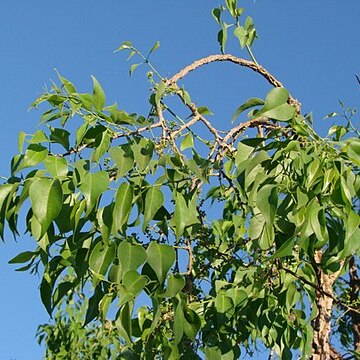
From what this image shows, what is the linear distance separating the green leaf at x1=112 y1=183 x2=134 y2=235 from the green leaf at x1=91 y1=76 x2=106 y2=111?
0.18 metres

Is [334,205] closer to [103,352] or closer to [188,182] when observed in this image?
[188,182]

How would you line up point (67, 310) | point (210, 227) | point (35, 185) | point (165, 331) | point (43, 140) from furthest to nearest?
point (67, 310), point (210, 227), point (165, 331), point (43, 140), point (35, 185)

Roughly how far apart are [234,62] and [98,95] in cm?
56

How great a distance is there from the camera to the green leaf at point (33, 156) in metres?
1.48

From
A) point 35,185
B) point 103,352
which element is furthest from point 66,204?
point 103,352

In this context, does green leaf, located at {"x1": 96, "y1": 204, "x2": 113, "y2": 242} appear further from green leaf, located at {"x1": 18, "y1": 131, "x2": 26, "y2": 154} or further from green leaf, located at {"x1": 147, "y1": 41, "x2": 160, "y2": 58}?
green leaf, located at {"x1": 147, "y1": 41, "x2": 160, "y2": 58}

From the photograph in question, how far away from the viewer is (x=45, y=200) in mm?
1388

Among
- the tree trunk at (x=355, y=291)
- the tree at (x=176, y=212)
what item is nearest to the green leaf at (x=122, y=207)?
the tree at (x=176, y=212)

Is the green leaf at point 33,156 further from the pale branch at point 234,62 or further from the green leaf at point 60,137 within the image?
the pale branch at point 234,62

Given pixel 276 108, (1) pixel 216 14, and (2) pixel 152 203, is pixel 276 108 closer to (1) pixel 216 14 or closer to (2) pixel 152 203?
(2) pixel 152 203

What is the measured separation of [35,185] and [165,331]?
653mm

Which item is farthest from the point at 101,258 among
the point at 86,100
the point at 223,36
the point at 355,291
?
the point at 355,291

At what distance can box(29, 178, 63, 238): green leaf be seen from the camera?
138cm

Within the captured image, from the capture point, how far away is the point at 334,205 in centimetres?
157
